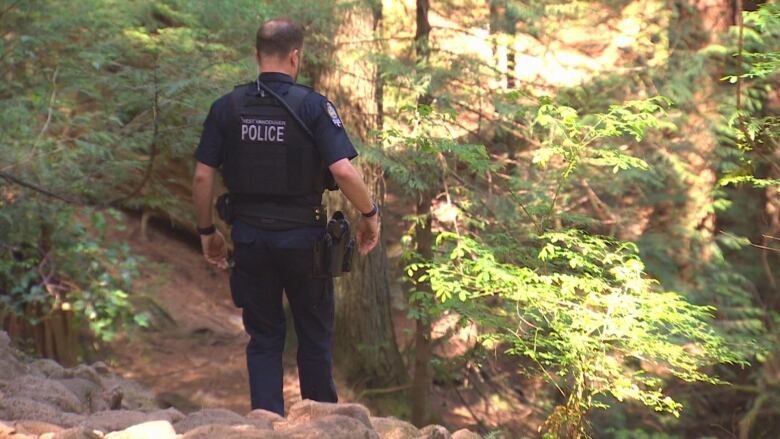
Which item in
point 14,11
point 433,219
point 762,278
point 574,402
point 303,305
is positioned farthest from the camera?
point 762,278

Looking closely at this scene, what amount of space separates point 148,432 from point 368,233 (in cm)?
161

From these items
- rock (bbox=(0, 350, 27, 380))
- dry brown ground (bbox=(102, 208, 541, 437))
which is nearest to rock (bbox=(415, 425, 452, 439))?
rock (bbox=(0, 350, 27, 380))

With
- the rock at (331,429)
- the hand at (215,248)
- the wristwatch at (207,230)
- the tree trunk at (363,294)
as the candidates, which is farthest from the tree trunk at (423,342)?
the rock at (331,429)

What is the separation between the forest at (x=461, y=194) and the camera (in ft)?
16.3

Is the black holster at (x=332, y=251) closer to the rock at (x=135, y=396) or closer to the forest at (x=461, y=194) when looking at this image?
the forest at (x=461, y=194)

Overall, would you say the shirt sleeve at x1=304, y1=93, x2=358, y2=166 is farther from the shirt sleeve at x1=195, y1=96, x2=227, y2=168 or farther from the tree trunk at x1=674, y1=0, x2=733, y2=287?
the tree trunk at x1=674, y1=0, x2=733, y2=287

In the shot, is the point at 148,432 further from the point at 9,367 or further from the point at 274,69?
the point at 274,69

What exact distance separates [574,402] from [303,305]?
4.86 ft

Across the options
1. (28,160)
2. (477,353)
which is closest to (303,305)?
(477,353)

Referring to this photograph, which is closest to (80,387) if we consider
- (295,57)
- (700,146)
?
(295,57)

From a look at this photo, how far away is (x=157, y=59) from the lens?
21.5 feet

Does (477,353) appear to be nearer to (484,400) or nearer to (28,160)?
(484,400)

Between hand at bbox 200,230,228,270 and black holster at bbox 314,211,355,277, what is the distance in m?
0.55

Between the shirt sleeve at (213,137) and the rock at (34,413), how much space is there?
1410 mm
